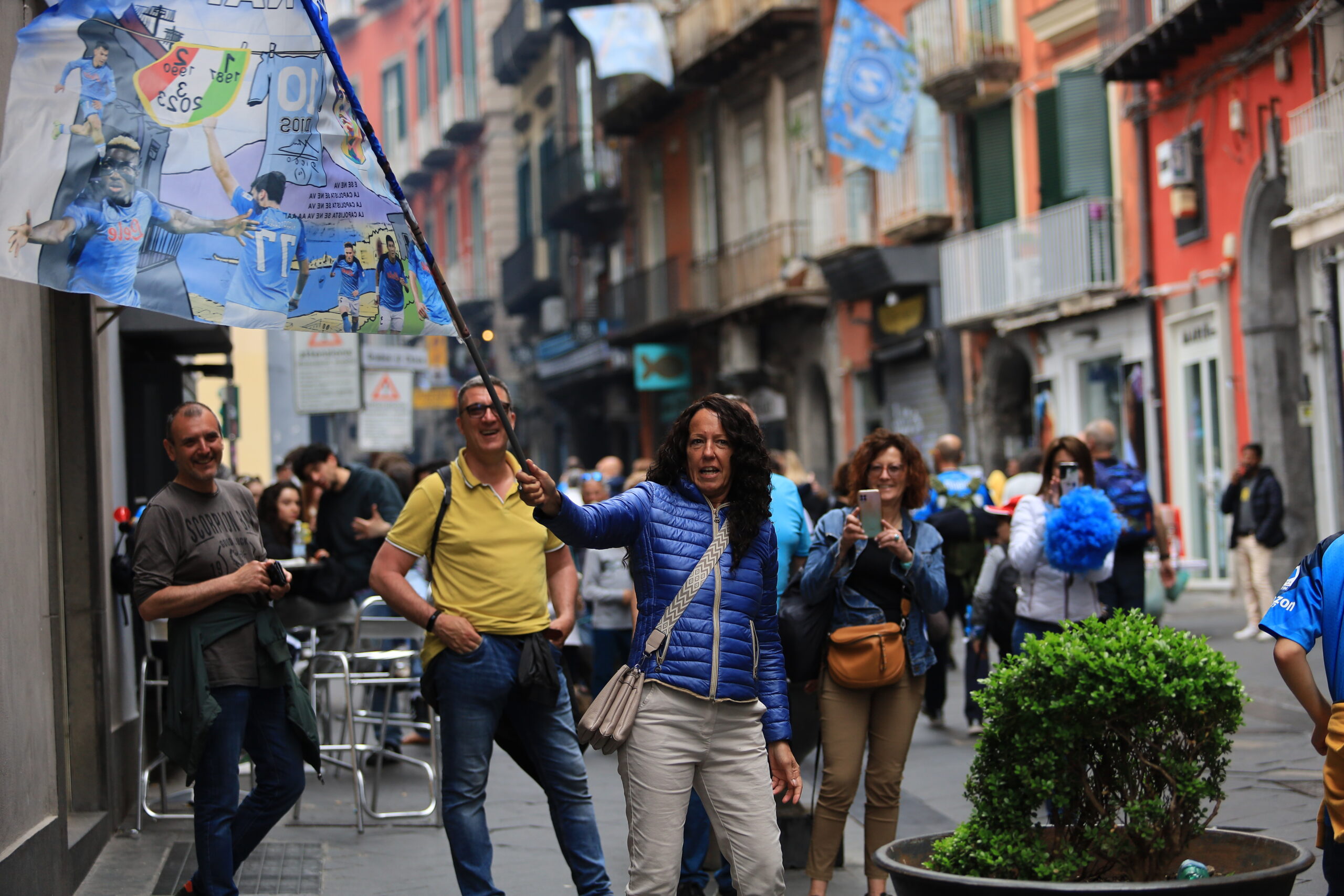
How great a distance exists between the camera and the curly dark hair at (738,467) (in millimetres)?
4945

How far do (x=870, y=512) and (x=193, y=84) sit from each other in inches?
109

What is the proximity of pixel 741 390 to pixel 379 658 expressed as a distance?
22.3 metres

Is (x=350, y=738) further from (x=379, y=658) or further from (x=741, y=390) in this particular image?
(x=741, y=390)

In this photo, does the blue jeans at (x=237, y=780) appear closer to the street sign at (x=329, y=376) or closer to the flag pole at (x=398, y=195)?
the flag pole at (x=398, y=195)

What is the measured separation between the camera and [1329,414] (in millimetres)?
17406

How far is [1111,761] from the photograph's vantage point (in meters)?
4.36

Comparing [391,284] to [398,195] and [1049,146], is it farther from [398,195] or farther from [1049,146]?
[1049,146]

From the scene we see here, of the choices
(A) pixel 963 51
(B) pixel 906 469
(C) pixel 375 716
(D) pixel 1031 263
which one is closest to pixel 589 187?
(A) pixel 963 51

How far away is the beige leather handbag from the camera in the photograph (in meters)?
4.80

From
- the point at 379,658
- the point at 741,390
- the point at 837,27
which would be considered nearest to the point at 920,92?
the point at 837,27

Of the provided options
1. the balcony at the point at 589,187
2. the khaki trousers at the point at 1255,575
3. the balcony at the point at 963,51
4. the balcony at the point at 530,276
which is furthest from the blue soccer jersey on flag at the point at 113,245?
the balcony at the point at 530,276

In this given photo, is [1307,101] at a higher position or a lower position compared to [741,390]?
higher

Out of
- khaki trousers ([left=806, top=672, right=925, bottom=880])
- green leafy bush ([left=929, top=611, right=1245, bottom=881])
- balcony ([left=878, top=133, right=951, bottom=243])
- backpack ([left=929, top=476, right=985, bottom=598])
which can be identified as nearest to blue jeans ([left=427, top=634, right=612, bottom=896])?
khaki trousers ([left=806, top=672, right=925, bottom=880])

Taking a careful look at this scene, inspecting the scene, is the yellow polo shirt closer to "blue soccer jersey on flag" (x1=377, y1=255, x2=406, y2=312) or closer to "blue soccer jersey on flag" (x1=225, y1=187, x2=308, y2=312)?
"blue soccer jersey on flag" (x1=377, y1=255, x2=406, y2=312)
